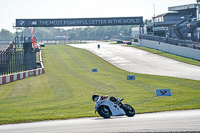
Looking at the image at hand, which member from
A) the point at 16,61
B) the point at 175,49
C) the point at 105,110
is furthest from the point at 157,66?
the point at 105,110

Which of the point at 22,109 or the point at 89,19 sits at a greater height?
the point at 89,19

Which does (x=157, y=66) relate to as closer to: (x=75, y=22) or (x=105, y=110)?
(x=105, y=110)

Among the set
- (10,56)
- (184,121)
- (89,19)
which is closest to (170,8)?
(89,19)

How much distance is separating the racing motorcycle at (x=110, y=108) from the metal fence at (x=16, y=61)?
21233mm

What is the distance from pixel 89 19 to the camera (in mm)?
89000

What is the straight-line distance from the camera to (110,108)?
13.6 metres

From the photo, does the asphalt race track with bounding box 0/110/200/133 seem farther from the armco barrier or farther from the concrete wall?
the concrete wall

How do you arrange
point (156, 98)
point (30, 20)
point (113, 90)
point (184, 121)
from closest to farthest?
point (184, 121) < point (156, 98) < point (113, 90) < point (30, 20)

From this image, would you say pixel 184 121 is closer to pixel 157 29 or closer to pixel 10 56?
pixel 10 56

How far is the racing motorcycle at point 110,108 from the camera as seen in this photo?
13.5m

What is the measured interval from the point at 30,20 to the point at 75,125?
76429 mm

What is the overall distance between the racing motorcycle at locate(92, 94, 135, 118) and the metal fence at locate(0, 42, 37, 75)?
69.7 feet

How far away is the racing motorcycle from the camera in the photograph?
1355 cm

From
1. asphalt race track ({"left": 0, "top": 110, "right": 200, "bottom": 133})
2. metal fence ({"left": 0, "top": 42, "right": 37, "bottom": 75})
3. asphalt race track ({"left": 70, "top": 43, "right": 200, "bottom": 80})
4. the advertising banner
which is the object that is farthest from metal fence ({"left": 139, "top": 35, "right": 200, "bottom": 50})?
asphalt race track ({"left": 0, "top": 110, "right": 200, "bottom": 133})
